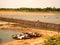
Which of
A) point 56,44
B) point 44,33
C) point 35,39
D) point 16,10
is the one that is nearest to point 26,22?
point 16,10

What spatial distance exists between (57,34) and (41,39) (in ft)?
1.15

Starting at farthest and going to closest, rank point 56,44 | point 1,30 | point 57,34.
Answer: point 1,30, point 57,34, point 56,44

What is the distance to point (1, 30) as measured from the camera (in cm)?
337

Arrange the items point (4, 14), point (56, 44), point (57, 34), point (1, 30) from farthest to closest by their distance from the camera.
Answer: point (4, 14)
point (1, 30)
point (57, 34)
point (56, 44)

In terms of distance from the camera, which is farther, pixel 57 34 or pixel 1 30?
pixel 1 30

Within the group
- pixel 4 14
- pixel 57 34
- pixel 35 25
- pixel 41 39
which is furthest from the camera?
pixel 4 14

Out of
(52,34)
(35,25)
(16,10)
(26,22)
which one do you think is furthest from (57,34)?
(16,10)

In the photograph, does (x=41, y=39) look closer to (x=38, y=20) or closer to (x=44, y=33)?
(x=44, y=33)

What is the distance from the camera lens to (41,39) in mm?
2691

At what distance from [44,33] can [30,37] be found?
0.32 meters

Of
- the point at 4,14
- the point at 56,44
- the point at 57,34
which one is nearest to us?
the point at 56,44

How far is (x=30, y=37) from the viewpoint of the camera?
280cm

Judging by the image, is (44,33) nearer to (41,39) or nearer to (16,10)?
(41,39)

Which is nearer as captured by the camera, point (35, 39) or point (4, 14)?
point (35, 39)
